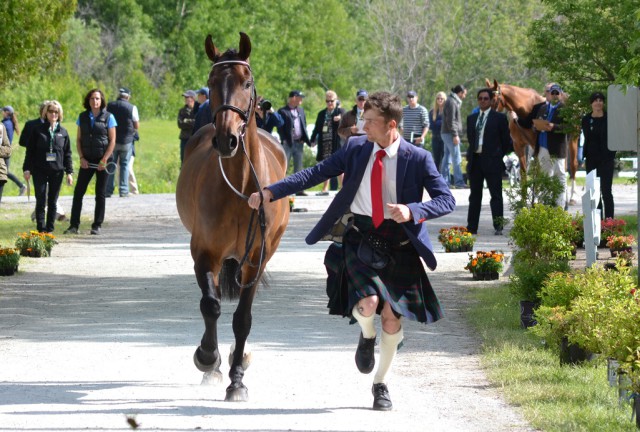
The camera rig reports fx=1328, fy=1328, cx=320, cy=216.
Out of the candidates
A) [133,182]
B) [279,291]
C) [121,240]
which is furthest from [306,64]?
[279,291]

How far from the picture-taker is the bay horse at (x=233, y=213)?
28.5ft

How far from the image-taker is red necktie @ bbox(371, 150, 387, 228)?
796 cm

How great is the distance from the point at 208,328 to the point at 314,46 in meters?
60.8

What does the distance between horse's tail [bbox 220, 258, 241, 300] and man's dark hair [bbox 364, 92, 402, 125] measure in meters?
2.89

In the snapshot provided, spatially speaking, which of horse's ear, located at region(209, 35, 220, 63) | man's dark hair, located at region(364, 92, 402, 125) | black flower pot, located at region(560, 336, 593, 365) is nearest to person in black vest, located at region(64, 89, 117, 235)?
horse's ear, located at region(209, 35, 220, 63)

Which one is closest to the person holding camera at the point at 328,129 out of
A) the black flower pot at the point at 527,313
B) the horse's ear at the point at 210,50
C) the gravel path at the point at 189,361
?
the gravel path at the point at 189,361

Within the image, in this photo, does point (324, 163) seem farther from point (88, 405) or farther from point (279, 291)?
point (279, 291)

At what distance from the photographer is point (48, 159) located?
65.9ft

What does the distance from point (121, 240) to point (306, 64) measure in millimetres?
49587

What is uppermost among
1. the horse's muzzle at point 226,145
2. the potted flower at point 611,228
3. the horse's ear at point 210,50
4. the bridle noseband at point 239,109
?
the horse's ear at point 210,50

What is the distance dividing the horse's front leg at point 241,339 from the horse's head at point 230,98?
1006 mm

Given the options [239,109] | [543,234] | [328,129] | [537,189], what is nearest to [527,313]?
[543,234]

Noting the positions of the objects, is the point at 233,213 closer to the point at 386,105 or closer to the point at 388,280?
the point at 388,280

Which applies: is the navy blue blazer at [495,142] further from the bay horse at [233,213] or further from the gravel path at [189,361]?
the bay horse at [233,213]
